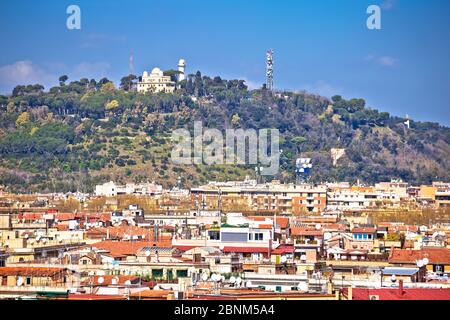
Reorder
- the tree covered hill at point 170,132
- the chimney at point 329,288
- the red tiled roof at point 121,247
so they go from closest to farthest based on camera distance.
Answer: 1. the chimney at point 329,288
2. the red tiled roof at point 121,247
3. the tree covered hill at point 170,132

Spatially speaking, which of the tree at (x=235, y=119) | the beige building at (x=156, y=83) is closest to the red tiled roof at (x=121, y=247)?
the tree at (x=235, y=119)

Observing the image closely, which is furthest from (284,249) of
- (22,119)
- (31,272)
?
(22,119)

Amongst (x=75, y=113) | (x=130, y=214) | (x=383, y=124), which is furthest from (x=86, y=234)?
(x=383, y=124)

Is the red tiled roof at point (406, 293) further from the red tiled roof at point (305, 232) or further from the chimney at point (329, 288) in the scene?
the red tiled roof at point (305, 232)

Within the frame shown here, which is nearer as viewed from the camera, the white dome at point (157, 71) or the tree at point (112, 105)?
the tree at point (112, 105)

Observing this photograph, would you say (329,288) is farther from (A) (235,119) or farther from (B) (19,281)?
(A) (235,119)

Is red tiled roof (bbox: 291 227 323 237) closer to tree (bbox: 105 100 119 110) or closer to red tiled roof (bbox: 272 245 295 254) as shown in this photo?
red tiled roof (bbox: 272 245 295 254)

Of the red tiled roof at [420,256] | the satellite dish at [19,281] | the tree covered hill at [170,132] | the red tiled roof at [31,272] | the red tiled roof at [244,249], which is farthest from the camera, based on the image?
the tree covered hill at [170,132]
